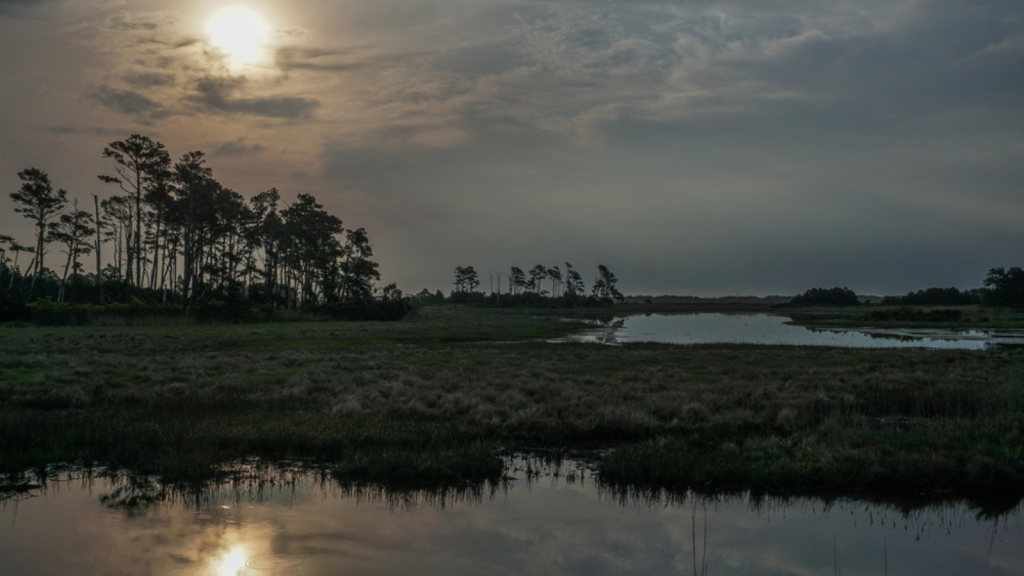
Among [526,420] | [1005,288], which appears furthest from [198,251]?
[1005,288]

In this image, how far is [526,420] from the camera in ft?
46.5

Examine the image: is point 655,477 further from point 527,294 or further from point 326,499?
point 527,294

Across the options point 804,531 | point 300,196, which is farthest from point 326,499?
point 300,196

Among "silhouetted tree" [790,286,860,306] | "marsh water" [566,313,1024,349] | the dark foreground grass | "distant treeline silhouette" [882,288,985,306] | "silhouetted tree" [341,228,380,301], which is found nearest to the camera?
the dark foreground grass

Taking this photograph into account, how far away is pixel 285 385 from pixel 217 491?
32.6 ft

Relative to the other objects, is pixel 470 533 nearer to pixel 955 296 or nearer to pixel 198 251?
pixel 198 251

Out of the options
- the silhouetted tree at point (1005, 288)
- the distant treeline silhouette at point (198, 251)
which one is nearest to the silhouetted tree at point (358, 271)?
the distant treeline silhouette at point (198, 251)

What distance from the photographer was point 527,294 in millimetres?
185000

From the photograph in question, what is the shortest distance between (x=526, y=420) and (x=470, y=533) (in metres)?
6.18

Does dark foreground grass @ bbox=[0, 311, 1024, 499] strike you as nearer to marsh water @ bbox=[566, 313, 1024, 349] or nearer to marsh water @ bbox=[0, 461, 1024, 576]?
marsh water @ bbox=[0, 461, 1024, 576]

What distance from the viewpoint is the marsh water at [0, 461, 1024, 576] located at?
7070 mm

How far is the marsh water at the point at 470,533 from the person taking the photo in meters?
7.07

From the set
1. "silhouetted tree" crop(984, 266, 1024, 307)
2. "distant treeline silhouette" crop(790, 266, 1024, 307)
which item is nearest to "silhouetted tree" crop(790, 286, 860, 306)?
"distant treeline silhouette" crop(790, 266, 1024, 307)

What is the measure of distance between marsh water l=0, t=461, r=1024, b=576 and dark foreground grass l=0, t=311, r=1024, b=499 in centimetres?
86
